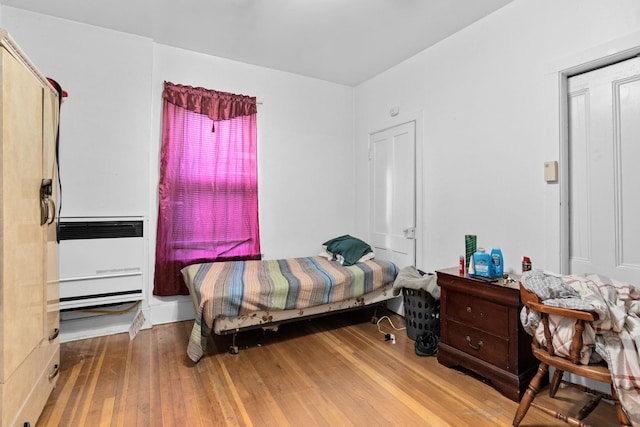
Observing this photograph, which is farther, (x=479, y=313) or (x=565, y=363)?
(x=479, y=313)

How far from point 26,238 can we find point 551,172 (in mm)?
2961

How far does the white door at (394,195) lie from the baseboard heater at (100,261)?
95.9 inches

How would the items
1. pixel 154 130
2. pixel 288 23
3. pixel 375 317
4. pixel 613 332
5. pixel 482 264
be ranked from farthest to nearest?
pixel 375 317 < pixel 154 130 < pixel 288 23 < pixel 482 264 < pixel 613 332

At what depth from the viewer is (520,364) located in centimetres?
191

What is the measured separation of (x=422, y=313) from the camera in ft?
8.65

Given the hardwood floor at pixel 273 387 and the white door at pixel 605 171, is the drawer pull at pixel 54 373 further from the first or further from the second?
the white door at pixel 605 171

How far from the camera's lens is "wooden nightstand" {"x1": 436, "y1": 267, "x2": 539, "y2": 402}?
6.26 ft

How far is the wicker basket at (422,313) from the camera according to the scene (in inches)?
103

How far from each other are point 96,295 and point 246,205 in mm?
1529

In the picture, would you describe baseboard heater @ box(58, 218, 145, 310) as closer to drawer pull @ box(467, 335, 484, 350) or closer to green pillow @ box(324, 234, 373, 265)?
green pillow @ box(324, 234, 373, 265)

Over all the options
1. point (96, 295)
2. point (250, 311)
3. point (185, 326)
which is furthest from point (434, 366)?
point (96, 295)

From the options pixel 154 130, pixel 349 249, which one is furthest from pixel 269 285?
pixel 154 130

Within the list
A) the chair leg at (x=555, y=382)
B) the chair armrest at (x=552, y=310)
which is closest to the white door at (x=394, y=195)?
the chair leg at (x=555, y=382)

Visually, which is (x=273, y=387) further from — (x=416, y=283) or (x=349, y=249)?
(x=349, y=249)
